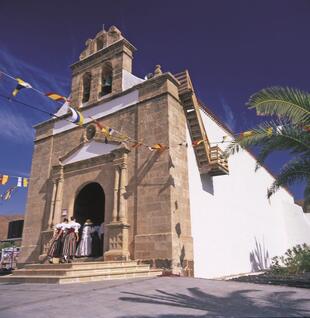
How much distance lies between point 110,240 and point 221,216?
5087 millimetres

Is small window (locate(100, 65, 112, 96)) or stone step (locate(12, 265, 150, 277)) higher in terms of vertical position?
small window (locate(100, 65, 112, 96))

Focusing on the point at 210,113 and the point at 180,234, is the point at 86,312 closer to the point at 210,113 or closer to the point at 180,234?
the point at 180,234

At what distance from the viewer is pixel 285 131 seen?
7277mm

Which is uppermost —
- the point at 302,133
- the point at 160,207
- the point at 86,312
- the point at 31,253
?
the point at 302,133

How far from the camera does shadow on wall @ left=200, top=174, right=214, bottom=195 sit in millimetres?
12367

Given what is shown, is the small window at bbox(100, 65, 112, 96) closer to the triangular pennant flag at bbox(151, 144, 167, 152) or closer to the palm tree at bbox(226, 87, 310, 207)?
the triangular pennant flag at bbox(151, 144, 167, 152)

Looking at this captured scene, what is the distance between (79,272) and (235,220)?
872 cm

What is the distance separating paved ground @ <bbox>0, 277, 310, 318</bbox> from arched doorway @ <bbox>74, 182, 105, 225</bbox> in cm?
645

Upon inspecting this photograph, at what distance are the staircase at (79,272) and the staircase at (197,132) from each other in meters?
4.53

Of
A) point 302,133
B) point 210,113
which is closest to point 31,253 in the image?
point 210,113

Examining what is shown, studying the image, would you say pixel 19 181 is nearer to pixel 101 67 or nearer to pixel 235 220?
pixel 101 67

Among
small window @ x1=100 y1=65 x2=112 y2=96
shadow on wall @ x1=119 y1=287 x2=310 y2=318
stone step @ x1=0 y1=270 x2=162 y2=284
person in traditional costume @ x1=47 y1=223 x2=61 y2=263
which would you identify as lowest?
shadow on wall @ x1=119 y1=287 x2=310 y2=318

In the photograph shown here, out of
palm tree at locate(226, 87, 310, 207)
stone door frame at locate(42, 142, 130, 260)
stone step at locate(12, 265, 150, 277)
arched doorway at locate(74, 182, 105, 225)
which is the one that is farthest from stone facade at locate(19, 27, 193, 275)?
palm tree at locate(226, 87, 310, 207)

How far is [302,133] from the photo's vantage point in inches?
282
